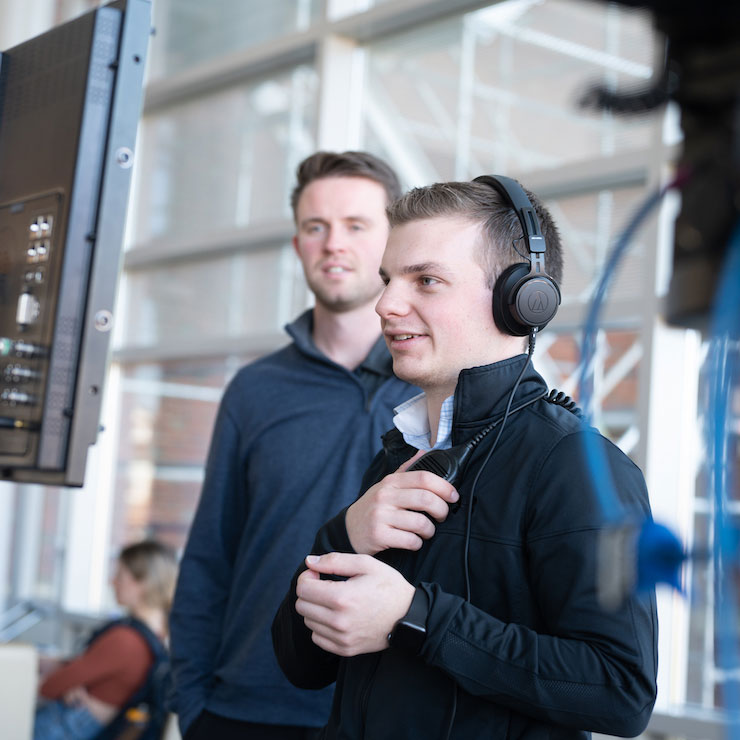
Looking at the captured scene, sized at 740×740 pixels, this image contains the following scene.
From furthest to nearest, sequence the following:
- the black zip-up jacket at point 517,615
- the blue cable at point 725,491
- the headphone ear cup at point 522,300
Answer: the headphone ear cup at point 522,300
the black zip-up jacket at point 517,615
the blue cable at point 725,491

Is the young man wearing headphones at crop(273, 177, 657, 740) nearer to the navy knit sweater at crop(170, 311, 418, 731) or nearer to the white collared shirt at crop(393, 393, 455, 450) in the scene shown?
the white collared shirt at crop(393, 393, 455, 450)

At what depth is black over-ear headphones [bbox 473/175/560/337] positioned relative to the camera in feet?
3.85

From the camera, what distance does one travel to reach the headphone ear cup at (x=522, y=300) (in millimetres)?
1173

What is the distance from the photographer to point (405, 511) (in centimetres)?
114

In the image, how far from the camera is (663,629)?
9.01ft

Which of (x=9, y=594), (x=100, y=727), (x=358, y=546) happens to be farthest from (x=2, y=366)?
(x=9, y=594)

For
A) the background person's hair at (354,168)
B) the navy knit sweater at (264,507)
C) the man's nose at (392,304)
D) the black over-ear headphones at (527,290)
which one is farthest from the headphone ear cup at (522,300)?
the background person's hair at (354,168)

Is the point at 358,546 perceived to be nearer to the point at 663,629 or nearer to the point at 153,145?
the point at 663,629

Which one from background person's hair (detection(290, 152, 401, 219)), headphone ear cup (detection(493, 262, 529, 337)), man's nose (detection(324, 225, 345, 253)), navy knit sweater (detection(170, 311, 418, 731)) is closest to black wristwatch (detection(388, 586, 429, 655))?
headphone ear cup (detection(493, 262, 529, 337))

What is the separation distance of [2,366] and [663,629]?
2.14m

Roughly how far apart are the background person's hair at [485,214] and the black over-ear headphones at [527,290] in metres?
0.02

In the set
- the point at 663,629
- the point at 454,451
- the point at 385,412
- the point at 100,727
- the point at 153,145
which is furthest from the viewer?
the point at 153,145

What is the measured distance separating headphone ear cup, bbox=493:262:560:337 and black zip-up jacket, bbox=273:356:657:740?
5 centimetres

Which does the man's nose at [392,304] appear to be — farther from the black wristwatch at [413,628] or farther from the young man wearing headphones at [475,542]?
the black wristwatch at [413,628]
